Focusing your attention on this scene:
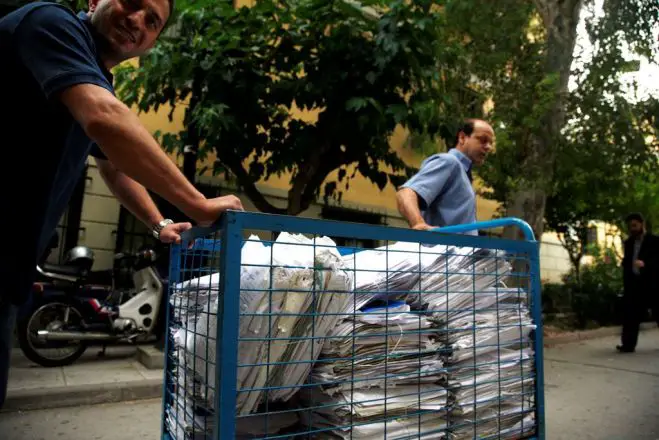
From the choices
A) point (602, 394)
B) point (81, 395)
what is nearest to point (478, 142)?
point (602, 394)

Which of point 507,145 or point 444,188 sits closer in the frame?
point 444,188

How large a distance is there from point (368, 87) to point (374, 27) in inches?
24.7

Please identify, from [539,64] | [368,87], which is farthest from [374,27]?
[539,64]

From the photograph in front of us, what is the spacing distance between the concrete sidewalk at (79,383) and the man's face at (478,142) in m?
3.21

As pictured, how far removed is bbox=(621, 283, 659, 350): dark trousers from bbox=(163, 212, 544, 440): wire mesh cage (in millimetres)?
5952

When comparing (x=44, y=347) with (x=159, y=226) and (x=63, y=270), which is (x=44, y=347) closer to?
(x=63, y=270)

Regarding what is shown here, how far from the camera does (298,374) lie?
1.35m

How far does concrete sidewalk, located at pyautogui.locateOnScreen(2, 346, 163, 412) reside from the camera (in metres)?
3.68

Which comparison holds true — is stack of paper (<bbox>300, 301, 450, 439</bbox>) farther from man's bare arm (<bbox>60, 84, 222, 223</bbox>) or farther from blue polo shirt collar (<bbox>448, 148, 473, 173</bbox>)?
blue polo shirt collar (<bbox>448, 148, 473, 173</bbox>)

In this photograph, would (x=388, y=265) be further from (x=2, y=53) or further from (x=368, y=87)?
(x=368, y=87)

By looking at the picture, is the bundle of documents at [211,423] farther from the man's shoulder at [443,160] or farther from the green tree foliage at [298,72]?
the green tree foliage at [298,72]

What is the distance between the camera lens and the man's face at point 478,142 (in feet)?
9.05

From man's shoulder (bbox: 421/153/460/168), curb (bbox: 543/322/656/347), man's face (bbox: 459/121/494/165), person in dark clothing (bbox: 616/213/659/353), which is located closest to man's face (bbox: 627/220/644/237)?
person in dark clothing (bbox: 616/213/659/353)

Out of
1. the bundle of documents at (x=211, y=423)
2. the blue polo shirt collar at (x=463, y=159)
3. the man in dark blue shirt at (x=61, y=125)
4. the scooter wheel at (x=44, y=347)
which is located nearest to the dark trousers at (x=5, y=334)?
the man in dark blue shirt at (x=61, y=125)
